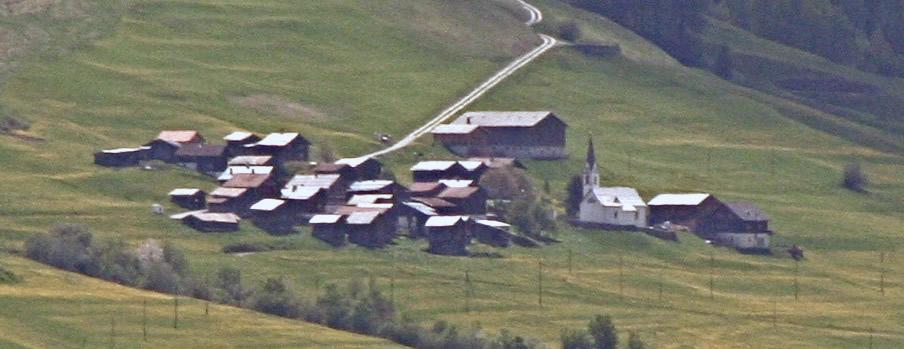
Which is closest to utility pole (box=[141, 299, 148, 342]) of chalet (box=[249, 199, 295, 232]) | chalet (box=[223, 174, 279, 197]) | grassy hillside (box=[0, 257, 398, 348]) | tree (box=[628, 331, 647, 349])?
grassy hillside (box=[0, 257, 398, 348])

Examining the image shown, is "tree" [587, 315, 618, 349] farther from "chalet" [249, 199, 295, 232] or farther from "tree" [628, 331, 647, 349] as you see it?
"chalet" [249, 199, 295, 232]

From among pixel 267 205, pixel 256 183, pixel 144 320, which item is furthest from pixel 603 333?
pixel 256 183

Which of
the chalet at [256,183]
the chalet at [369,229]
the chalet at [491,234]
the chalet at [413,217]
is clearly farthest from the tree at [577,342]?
the chalet at [256,183]

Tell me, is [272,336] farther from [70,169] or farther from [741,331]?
[70,169]

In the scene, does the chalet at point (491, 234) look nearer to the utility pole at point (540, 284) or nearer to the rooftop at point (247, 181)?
the utility pole at point (540, 284)

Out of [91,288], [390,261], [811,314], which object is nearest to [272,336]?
[91,288]
